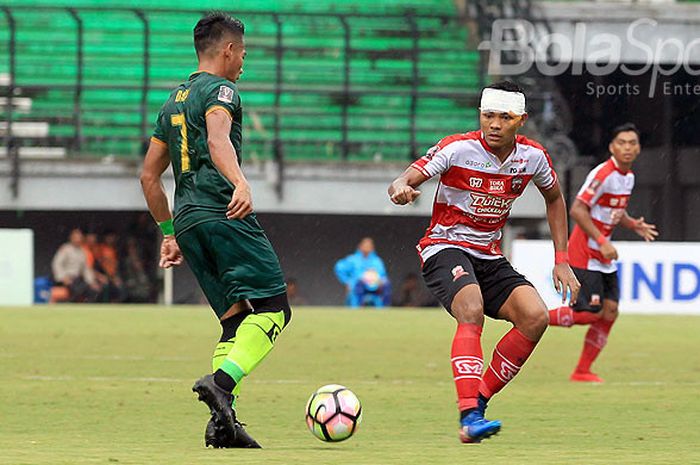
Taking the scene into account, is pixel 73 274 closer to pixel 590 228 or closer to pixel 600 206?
pixel 600 206

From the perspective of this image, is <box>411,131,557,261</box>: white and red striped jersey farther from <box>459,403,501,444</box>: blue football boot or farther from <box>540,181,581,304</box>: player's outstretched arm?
<box>459,403,501,444</box>: blue football boot

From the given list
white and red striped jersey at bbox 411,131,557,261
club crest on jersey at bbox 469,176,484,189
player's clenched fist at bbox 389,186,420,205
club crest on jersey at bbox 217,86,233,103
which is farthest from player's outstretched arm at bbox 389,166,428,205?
club crest on jersey at bbox 217,86,233,103

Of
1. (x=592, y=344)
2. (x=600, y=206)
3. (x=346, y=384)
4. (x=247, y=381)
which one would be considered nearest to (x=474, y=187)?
(x=346, y=384)

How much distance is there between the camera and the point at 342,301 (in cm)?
2747

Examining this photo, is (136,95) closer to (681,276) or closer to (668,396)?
(681,276)

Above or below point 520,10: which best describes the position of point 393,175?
below

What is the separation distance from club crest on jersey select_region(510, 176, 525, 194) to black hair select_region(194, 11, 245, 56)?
1774 millimetres

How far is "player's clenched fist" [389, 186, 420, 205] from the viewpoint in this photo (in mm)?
7332

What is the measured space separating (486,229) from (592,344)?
4287mm

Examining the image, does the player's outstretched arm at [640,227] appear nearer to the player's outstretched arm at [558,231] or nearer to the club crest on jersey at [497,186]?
the player's outstretched arm at [558,231]

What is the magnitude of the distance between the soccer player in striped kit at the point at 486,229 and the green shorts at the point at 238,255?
Result: 1010 mm

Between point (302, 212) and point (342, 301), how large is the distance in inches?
112

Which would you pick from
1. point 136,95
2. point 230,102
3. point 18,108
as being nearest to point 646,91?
point 136,95

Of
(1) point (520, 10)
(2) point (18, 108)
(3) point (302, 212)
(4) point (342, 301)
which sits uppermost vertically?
(1) point (520, 10)
